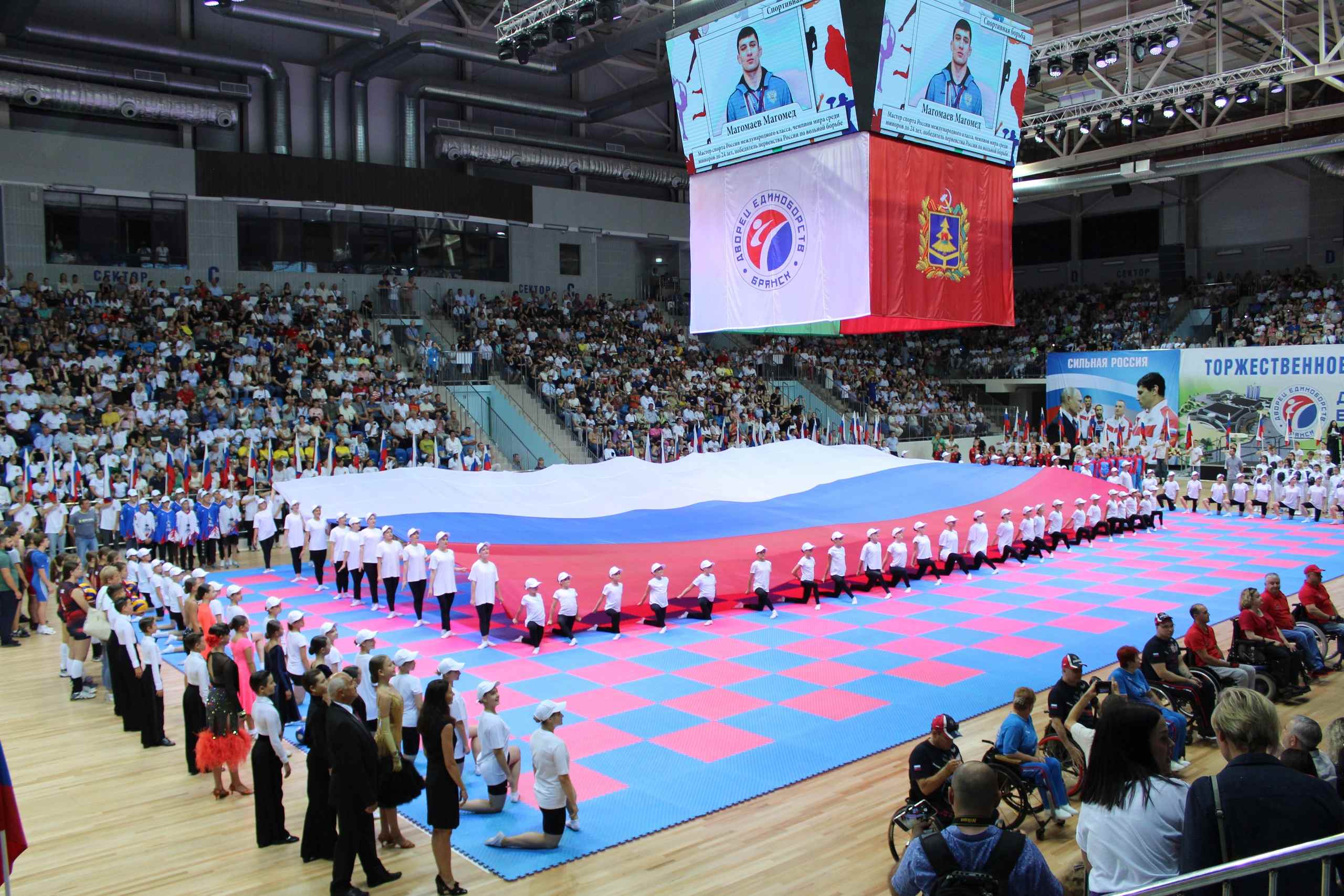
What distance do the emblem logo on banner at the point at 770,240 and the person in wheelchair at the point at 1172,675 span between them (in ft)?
21.8

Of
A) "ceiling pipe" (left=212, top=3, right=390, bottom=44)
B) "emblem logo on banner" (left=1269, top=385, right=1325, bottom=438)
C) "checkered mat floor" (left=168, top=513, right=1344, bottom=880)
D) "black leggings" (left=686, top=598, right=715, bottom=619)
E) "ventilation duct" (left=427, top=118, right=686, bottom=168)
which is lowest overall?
"checkered mat floor" (left=168, top=513, right=1344, bottom=880)

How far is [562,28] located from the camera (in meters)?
19.8

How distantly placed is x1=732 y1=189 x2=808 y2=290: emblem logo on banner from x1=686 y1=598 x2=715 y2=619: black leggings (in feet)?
15.8

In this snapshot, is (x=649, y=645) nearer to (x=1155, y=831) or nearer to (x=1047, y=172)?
(x=1155, y=831)

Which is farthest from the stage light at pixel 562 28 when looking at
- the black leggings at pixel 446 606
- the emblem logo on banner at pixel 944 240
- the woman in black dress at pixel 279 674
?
the woman in black dress at pixel 279 674

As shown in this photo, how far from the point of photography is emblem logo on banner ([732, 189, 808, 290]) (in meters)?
13.5

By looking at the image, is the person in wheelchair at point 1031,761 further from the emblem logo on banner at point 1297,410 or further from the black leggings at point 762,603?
the emblem logo on banner at point 1297,410

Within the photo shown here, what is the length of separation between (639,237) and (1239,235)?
→ 77.1 feet

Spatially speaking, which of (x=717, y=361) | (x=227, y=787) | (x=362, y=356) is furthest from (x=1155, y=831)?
(x=717, y=361)

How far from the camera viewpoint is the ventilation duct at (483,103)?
32062mm

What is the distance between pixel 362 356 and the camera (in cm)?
2816

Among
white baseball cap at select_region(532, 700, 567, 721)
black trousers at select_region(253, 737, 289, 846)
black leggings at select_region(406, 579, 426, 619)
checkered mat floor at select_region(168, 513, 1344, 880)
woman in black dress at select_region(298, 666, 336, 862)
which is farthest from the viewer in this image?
black leggings at select_region(406, 579, 426, 619)

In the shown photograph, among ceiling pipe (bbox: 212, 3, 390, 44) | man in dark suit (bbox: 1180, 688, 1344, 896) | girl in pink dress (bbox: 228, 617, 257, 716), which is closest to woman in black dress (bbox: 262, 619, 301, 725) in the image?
girl in pink dress (bbox: 228, 617, 257, 716)

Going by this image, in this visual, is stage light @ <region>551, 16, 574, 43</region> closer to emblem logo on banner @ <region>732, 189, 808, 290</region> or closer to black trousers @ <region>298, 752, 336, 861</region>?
emblem logo on banner @ <region>732, 189, 808, 290</region>
